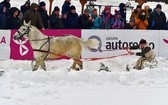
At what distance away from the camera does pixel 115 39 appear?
14242 mm

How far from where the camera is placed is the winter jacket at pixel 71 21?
14047 millimetres

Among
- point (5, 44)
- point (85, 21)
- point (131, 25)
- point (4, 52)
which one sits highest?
point (85, 21)

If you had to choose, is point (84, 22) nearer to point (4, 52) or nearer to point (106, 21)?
point (106, 21)

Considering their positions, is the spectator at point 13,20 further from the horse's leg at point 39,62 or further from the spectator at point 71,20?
the horse's leg at point 39,62

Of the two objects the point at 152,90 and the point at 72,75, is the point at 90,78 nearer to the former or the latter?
the point at 72,75

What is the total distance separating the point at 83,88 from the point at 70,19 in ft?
15.4

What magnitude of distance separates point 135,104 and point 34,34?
4439 mm

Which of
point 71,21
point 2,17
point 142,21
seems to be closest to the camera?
point 2,17

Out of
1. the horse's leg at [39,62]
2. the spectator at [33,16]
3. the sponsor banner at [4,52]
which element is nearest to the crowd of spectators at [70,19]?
the spectator at [33,16]

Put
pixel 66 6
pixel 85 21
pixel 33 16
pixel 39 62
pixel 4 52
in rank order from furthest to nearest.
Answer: pixel 66 6, pixel 85 21, pixel 4 52, pixel 33 16, pixel 39 62

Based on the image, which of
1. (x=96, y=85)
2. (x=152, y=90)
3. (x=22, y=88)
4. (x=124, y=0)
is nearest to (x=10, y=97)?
(x=22, y=88)

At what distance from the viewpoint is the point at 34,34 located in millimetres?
11688

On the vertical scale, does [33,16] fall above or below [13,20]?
above

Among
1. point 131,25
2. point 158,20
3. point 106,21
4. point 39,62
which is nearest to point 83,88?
point 39,62
